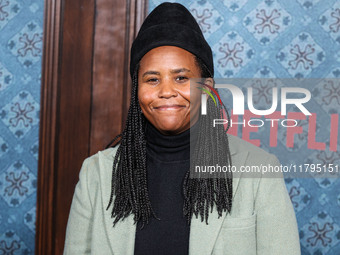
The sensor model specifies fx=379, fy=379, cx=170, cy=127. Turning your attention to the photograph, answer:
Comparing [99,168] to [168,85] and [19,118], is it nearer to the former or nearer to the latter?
[168,85]

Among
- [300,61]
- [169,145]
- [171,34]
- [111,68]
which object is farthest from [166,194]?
[300,61]

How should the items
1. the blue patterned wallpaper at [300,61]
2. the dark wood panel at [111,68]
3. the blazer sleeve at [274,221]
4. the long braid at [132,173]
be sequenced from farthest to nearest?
1. the dark wood panel at [111,68]
2. the blue patterned wallpaper at [300,61]
3. the long braid at [132,173]
4. the blazer sleeve at [274,221]

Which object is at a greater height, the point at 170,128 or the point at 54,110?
the point at 54,110

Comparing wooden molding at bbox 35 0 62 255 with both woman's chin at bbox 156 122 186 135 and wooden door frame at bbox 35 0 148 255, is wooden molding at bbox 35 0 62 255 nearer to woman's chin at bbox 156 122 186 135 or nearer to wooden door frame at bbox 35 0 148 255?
wooden door frame at bbox 35 0 148 255

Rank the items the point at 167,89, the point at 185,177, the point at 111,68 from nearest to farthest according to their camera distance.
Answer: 1. the point at 167,89
2. the point at 185,177
3. the point at 111,68

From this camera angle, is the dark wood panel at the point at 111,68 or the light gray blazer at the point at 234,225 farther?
the dark wood panel at the point at 111,68

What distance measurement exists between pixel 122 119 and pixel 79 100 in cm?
24

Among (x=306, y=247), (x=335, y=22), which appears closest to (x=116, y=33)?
(x=335, y=22)

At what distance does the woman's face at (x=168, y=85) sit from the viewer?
118cm

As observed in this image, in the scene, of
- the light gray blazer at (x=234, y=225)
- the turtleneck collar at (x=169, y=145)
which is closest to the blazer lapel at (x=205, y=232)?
the light gray blazer at (x=234, y=225)

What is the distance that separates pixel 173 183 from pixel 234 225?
25cm

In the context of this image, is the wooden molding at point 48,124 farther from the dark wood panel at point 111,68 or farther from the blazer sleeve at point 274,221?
the blazer sleeve at point 274,221

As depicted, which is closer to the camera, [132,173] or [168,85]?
[168,85]

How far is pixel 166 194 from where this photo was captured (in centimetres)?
130
